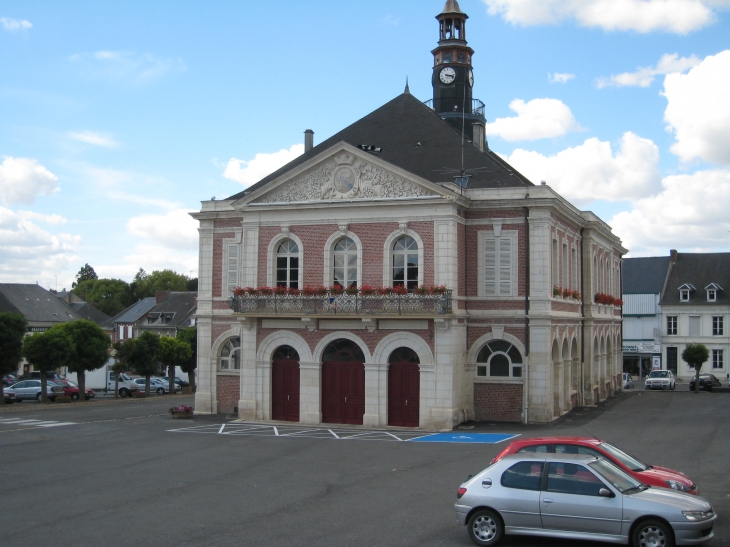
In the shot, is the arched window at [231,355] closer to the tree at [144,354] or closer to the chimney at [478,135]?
the chimney at [478,135]

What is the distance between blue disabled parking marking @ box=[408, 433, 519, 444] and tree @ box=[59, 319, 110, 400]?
22586mm

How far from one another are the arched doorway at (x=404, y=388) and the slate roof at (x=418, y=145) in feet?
21.8

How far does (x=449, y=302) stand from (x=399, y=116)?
10.6 metres

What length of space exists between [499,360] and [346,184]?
8.49 meters

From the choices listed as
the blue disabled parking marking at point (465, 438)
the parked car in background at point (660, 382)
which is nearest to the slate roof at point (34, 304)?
the parked car in background at point (660, 382)

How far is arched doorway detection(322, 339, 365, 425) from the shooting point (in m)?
29.4

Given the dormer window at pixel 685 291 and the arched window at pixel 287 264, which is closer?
the arched window at pixel 287 264

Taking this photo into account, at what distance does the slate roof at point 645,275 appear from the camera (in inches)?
2655

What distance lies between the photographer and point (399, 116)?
1371 inches

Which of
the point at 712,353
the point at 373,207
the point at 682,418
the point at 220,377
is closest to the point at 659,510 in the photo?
the point at 373,207

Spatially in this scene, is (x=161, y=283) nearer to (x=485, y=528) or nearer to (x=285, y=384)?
(x=285, y=384)

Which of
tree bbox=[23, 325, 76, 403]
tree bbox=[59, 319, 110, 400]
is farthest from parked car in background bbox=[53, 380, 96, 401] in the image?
tree bbox=[23, 325, 76, 403]

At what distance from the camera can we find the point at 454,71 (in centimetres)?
3850

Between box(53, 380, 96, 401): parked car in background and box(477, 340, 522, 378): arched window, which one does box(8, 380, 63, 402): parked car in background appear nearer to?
box(53, 380, 96, 401): parked car in background
